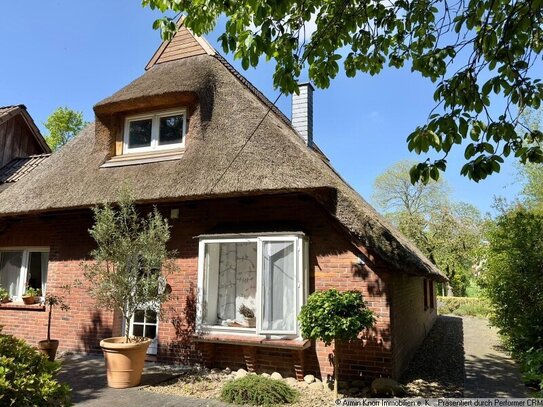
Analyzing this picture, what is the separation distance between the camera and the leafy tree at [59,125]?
93.1 ft

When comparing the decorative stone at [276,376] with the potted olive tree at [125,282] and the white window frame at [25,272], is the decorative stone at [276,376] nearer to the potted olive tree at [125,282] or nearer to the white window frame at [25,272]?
the potted olive tree at [125,282]

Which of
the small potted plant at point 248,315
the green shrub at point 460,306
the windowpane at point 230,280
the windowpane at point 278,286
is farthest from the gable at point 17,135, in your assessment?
the green shrub at point 460,306

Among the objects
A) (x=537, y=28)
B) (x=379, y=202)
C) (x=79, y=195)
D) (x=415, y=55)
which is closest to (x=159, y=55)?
(x=79, y=195)

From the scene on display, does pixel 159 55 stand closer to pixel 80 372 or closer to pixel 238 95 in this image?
pixel 238 95

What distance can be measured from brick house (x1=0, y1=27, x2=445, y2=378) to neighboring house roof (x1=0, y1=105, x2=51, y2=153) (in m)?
5.82

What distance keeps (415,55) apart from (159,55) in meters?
8.38

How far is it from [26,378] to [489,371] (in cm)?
772

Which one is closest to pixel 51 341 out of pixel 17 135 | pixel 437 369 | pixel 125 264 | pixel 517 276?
pixel 125 264

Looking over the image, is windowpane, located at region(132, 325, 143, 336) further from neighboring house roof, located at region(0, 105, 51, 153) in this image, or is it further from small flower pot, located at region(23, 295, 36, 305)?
neighboring house roof, located at region(0, 105, 51, 153)

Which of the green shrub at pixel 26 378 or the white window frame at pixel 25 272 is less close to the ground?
the white window frame at pixel 25 272

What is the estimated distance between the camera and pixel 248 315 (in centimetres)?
751

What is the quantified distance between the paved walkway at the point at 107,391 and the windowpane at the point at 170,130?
15.5 ft

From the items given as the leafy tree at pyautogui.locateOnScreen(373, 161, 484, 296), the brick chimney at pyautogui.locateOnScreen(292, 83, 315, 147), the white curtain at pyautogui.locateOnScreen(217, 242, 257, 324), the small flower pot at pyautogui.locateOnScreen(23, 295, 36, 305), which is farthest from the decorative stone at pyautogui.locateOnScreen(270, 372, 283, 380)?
the leafy tree at pyautogui.locateOnScreen(373, 161, 484, 296)

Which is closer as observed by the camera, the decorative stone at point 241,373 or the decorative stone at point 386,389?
the decorative stone at point 386,389
